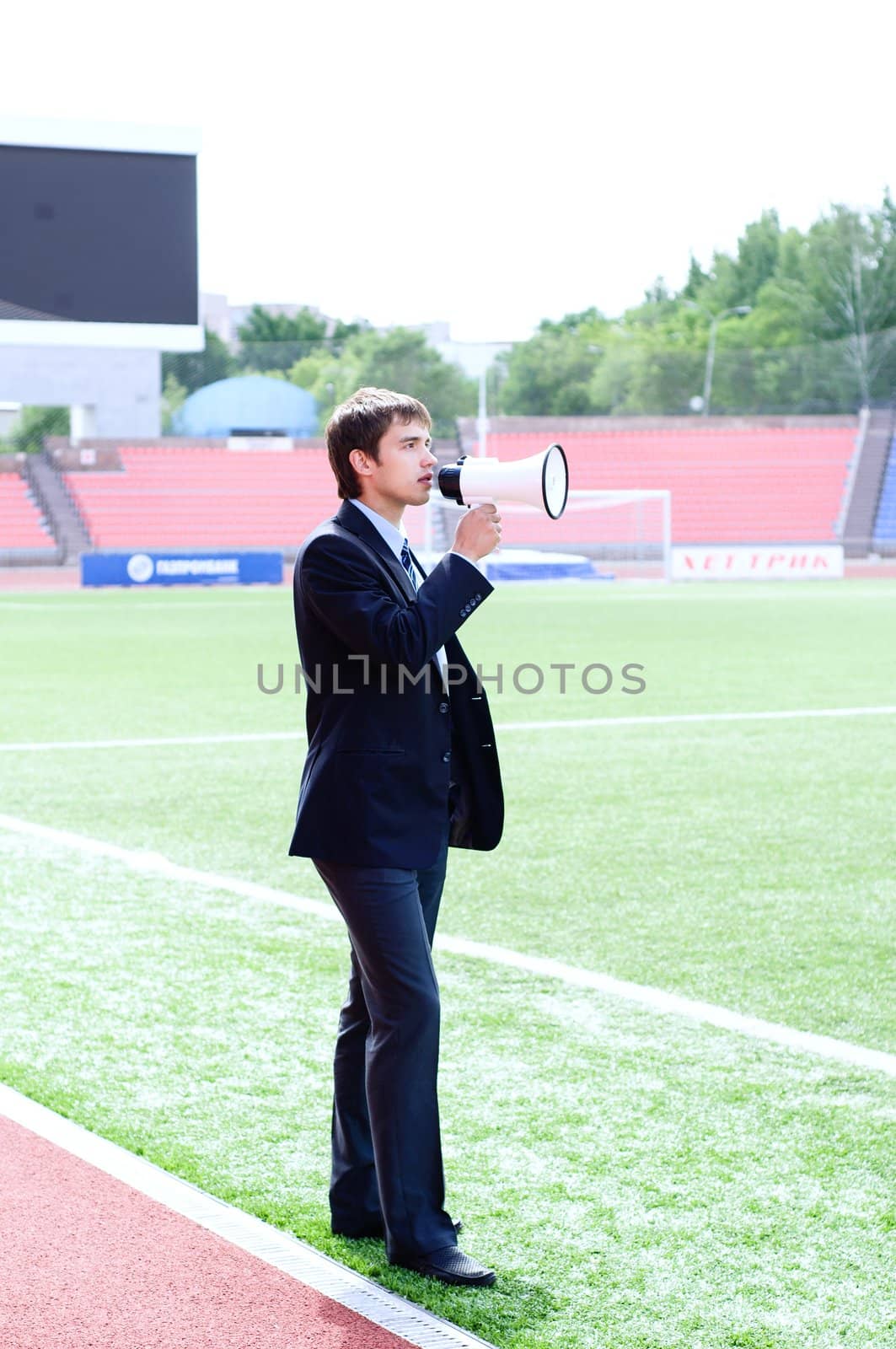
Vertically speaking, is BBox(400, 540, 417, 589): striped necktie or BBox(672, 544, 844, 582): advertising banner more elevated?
BBox(400, 540, 417, 589): striped necktie

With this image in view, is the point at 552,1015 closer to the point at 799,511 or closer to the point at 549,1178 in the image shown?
the point at 549,1178

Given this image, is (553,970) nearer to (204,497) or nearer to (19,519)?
(19,519)

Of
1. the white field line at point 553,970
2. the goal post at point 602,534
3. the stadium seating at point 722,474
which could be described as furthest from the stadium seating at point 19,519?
the white field line at point 553,970

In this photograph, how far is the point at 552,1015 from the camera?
505 cm

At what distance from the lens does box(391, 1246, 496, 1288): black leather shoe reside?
3.13 metres

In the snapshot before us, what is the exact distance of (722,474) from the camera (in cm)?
5081

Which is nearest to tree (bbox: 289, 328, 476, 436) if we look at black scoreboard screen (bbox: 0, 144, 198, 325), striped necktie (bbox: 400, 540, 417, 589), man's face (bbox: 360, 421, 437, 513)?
black scoreboard screen (bbox: 0, 144, 198, 325)

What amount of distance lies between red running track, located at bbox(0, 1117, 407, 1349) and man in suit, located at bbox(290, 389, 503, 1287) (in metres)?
0.30

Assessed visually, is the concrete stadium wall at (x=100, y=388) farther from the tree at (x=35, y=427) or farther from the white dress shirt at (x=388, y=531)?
the white dress shirt at (x=388, y=531)

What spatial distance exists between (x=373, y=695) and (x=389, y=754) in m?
0.12

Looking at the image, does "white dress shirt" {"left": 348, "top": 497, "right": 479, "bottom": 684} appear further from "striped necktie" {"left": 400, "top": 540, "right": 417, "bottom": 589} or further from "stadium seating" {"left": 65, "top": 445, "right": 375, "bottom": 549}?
"stadium seating" {"left": 65, "top": 445, "right": 375, "bottom": 549}

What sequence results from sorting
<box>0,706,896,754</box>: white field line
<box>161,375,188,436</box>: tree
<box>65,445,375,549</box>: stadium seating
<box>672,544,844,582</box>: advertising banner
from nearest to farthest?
1. <box>0,706,896,754</box>: white field line
2. <box>672,544,844,582</box>: advertising banner
3. <box>65,445,375,549</box>: stadium seating
4. <box>161,375,188,436</box>: tree

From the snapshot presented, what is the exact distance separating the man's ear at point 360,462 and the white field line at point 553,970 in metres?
2.38

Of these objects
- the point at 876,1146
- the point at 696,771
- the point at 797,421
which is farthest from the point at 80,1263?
the point at 797,421
